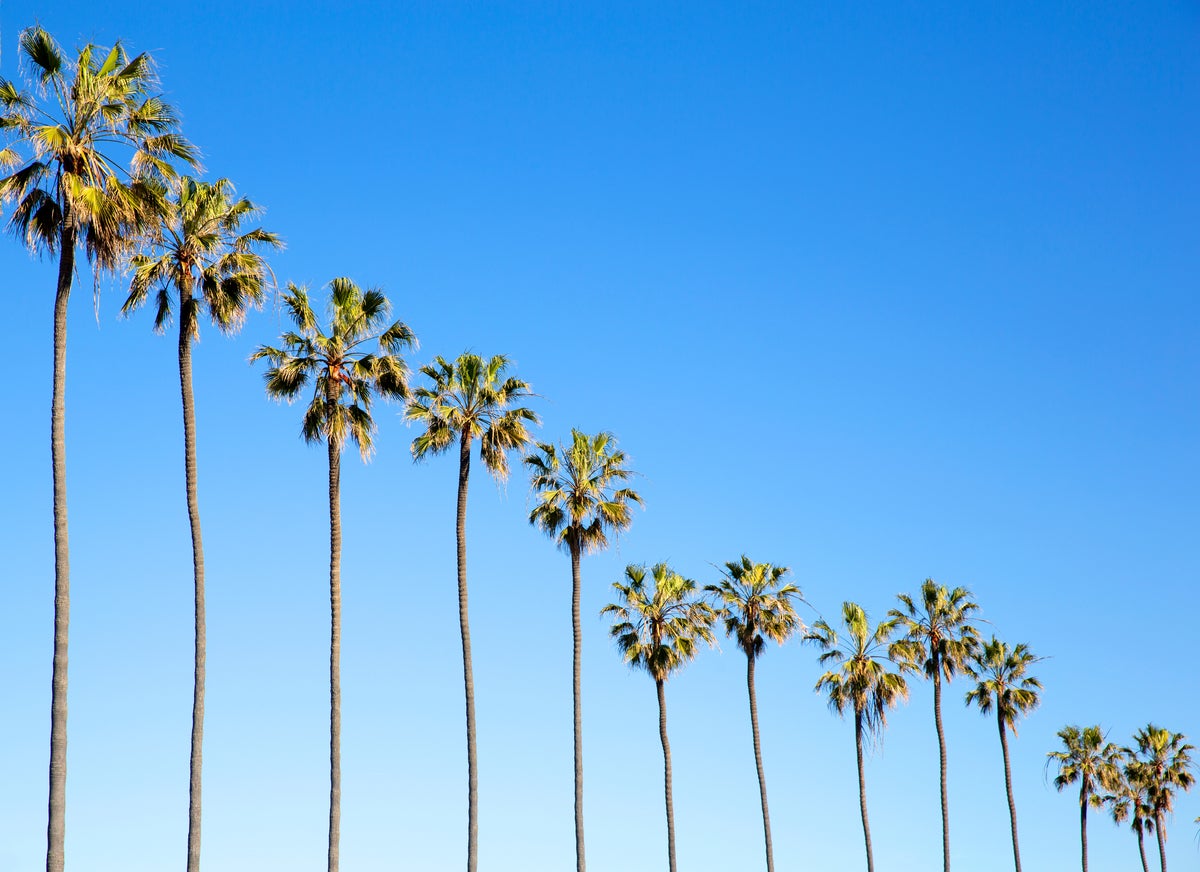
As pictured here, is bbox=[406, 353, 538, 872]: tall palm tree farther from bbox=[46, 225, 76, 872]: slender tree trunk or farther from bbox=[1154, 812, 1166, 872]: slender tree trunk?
bbox=[1154, 812, 1166, 872]: slender tree trunk

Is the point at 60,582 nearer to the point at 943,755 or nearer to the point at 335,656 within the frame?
the point at 335,656

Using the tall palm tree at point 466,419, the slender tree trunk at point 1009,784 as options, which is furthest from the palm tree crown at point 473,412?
the slender tree trunk at point 1009,784

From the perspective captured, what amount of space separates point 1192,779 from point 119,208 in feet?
300

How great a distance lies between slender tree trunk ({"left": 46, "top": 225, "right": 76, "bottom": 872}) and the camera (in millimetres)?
27938

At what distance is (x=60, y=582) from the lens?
96.8ft

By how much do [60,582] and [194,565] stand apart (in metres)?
7.72

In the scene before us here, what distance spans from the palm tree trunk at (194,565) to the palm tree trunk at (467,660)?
39.4ft

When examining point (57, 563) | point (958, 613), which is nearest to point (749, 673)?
point (958, 613)

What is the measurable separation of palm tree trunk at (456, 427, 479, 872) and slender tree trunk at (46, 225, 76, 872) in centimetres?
1859

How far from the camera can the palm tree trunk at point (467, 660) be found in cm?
4466

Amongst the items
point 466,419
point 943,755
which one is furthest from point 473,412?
point 943,755

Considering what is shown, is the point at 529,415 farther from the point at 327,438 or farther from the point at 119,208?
the point at 119,208

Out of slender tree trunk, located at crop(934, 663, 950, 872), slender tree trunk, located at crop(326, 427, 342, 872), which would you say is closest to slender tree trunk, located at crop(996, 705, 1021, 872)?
slender tree trunk, located at crop(934, 663, 950, 872)

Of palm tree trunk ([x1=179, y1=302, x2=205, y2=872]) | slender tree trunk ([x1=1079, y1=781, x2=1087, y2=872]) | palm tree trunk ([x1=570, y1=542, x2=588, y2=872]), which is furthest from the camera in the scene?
slender tree trunk ([x1=1079, y1=781, x2=1087, y2=872])
